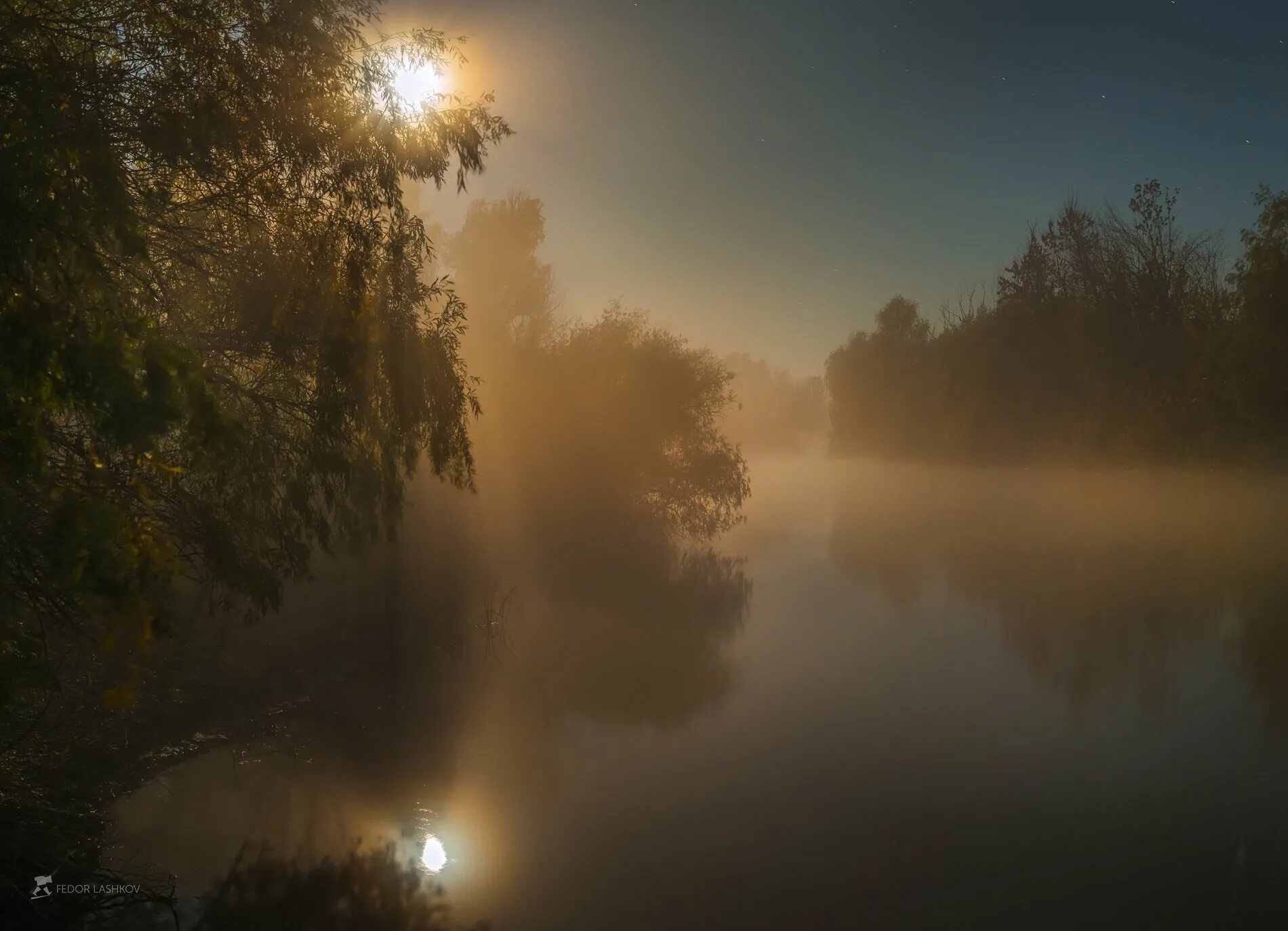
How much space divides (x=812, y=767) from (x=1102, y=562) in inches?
751

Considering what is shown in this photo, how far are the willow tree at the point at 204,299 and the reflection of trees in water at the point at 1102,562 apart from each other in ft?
37.6

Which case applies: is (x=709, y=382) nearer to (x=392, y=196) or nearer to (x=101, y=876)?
(x=392, y=196)

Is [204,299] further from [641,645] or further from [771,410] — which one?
[771,410]

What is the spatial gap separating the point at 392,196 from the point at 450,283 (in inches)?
63.2

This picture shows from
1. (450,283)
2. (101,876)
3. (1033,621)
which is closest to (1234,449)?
(1033,621)

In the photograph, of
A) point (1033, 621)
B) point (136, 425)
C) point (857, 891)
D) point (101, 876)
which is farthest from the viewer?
point (1033, 621)

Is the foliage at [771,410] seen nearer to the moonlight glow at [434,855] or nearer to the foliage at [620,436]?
the foliage at [620,436]

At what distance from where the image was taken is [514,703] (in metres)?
13.4

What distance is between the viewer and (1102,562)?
25906mm

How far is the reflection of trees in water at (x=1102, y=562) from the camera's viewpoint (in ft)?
52.4

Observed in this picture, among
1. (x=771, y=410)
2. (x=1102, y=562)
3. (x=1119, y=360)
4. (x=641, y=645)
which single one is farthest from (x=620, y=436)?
(x=771, y=410)

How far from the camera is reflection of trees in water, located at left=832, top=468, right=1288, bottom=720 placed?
15969 mm

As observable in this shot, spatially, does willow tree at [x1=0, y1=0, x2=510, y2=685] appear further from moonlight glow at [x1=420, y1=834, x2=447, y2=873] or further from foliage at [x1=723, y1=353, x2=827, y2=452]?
foliage at [x1=723, y1=353, x2=827, y2=452]

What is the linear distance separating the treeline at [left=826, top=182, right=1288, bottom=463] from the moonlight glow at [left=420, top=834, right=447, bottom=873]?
109 ft
